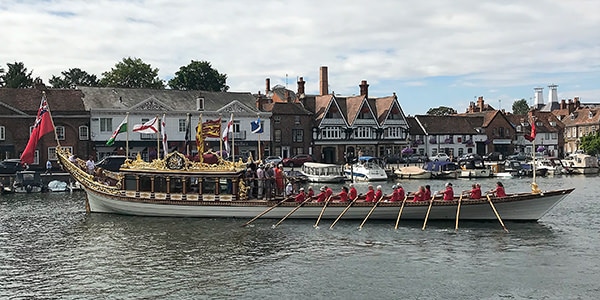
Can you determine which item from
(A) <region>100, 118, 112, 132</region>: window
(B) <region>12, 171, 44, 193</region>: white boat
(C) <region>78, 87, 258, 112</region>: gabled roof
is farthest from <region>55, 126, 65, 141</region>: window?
(B) <region>12, 171, 44, 193</region>: white boat

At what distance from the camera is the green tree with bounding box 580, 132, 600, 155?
9586 centimetres

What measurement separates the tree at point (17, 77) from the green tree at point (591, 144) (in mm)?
82932

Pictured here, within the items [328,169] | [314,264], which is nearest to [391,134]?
[328,169]

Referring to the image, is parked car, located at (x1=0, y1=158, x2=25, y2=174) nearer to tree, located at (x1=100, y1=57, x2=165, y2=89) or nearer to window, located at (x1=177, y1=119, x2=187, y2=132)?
window, located at (x1=177, y1=119, x2=187, y2=132)

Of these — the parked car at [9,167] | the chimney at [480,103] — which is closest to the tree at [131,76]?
the parked car at [9,167]

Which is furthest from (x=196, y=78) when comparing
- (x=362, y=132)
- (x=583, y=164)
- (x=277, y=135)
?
(x=583, y=164)

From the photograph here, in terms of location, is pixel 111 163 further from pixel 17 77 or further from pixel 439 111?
pixel 439 111

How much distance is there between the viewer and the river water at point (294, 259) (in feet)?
70.6

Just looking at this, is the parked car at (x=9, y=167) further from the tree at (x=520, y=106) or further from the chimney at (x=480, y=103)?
the tree at (x=520, y=106)

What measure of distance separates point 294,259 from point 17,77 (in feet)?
266

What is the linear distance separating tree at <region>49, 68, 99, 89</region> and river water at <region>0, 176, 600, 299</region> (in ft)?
238

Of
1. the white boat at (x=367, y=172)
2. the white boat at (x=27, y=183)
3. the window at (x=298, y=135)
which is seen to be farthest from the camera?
the window at (x=298, y=135)

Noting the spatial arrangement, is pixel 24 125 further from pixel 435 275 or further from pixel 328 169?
pixel 435 275

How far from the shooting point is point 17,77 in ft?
310
